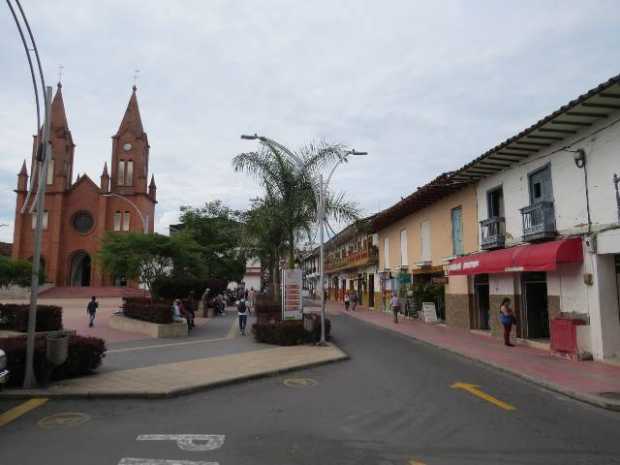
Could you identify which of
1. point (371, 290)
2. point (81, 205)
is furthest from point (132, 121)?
point (371, 290)

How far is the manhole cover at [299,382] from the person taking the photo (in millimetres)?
8703

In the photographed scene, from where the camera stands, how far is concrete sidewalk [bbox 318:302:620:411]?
782 centimetres

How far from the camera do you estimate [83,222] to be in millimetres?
49812

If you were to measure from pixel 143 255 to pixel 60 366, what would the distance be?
1153 centimetres

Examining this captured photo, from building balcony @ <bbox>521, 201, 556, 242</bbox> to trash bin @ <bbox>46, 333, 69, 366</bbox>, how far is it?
12.2 metres

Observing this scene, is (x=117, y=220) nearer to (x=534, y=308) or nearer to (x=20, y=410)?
(x=534, y=308)

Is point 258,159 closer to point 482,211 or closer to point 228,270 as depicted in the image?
point 482,211

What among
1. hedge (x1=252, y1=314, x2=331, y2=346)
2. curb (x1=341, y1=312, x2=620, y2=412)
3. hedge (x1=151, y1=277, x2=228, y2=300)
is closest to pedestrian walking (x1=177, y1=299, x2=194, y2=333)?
hedge (x1=151, y1=277, x2=228, y2=300)

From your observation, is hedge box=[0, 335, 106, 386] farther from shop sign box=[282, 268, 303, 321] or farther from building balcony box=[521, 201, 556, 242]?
building balcony box=[521, 201, 556, 242]

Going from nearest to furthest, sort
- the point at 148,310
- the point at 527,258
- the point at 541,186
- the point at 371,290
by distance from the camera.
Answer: the point at 527,258
the point at 541,186
the point at 148,310
the point at 371,290

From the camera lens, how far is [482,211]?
56.5 feet

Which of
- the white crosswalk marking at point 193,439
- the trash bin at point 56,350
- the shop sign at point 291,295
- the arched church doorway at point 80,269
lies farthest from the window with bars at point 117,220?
the white crosswalk marking at point 193,439

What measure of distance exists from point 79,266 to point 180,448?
50964mm

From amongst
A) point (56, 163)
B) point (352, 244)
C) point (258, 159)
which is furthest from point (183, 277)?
point (56, 163)
